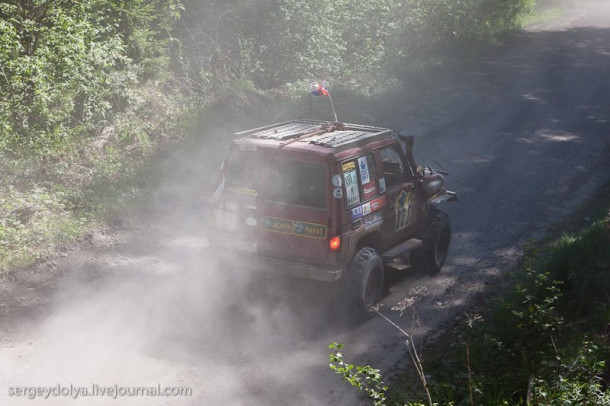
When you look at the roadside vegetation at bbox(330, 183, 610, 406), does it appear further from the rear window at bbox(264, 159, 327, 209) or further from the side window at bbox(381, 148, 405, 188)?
the side window at bbox(381, 148, 405, 188)

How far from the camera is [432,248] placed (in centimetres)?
962

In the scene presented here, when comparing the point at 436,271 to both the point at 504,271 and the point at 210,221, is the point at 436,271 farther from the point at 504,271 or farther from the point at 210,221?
the point at 210,221

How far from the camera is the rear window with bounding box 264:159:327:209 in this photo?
25.6 feet

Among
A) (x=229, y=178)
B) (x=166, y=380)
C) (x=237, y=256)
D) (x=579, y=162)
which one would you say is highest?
(x=229, y=178)

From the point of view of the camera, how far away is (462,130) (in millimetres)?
17297

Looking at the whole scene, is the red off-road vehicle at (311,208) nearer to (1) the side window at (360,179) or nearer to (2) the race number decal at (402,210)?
(1) the side window at (360,179)

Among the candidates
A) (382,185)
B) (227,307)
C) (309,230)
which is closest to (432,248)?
(382,185)

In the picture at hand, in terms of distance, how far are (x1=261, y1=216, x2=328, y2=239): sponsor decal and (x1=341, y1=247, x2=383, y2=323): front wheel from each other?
66 centimetres

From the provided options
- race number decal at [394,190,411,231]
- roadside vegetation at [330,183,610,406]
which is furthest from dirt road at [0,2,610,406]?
race number decal at [394,190,411,231]

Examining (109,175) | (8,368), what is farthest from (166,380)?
(109,175)

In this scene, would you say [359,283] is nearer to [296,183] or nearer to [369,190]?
[369,190]

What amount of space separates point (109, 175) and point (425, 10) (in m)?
15.4

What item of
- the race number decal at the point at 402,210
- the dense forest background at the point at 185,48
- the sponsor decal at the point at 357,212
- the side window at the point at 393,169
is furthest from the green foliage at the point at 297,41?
the sponsor decal at the point at 357,212

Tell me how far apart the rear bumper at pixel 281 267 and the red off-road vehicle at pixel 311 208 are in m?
0.01
